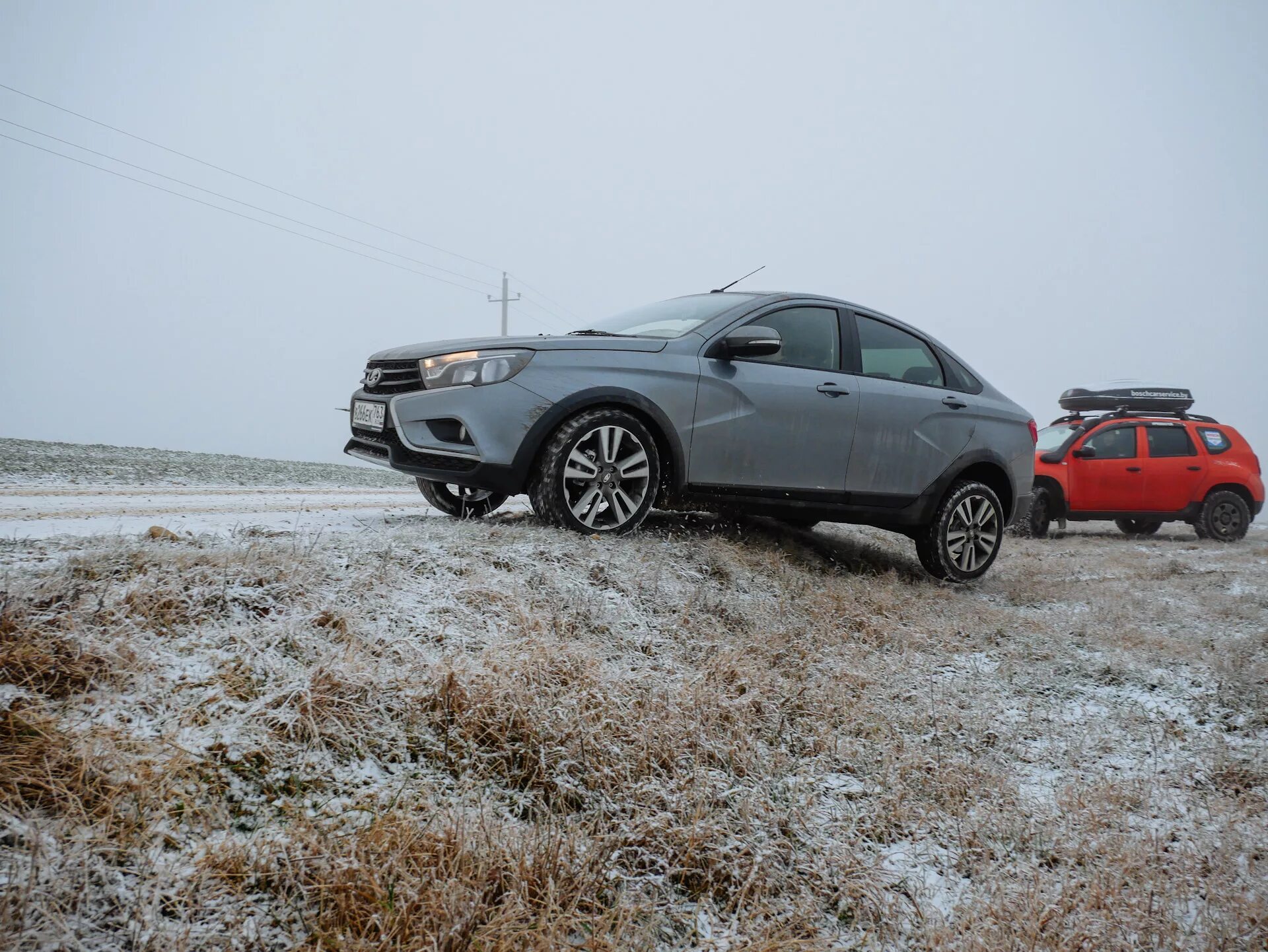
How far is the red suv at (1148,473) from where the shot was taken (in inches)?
471

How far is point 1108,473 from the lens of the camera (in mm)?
11969

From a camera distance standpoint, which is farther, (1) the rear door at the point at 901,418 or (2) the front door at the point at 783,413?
(1) the rear door at the point at 901,418

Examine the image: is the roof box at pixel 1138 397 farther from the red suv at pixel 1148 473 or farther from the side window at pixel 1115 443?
the side window at pixel 1115 443

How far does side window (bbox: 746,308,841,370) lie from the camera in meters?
5.39

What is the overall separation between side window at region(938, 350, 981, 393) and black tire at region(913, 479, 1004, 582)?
29.7 inches

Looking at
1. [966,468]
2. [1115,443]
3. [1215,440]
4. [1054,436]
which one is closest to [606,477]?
[966,468]

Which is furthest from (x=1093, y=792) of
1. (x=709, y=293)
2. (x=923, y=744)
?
(x=709, y=293)

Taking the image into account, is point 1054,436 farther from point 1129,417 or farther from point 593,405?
point 593,405

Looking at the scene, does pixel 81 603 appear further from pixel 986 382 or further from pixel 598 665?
pixel 986 382

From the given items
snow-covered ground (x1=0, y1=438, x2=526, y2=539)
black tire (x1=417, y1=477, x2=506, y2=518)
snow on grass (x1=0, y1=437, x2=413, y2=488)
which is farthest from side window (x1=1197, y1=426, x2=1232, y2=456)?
snow on grass (x1=0, y1=437, x2=413, y2=488)

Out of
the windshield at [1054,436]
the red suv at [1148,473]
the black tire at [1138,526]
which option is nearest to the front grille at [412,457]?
the red suv at [1148,473]

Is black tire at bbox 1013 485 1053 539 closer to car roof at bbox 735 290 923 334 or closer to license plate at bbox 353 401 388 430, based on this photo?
car roof at bbox 735 290 923 334

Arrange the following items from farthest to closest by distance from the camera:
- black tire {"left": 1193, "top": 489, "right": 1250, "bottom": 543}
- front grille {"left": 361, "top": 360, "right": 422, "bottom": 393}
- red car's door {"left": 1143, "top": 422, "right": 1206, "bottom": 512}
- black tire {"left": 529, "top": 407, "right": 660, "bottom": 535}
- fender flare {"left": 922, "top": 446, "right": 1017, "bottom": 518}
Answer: black tire {"left": 1193, "top": 489, "right": 1250, "bottom": 543}, red car's door {"left": 1143, "top": 422, "right": 1206, "bottom": 512}, fender flare {"left": 922, "top": 446, "right": 1017, "bottom": 518}, front grille {"left": 361, "top": 360, "right": 422, "bottom": 393}, black tire {"left": 529, "top": 407, "right": 660, "bottom": 535}

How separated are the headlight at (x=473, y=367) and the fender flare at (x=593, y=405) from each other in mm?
318
